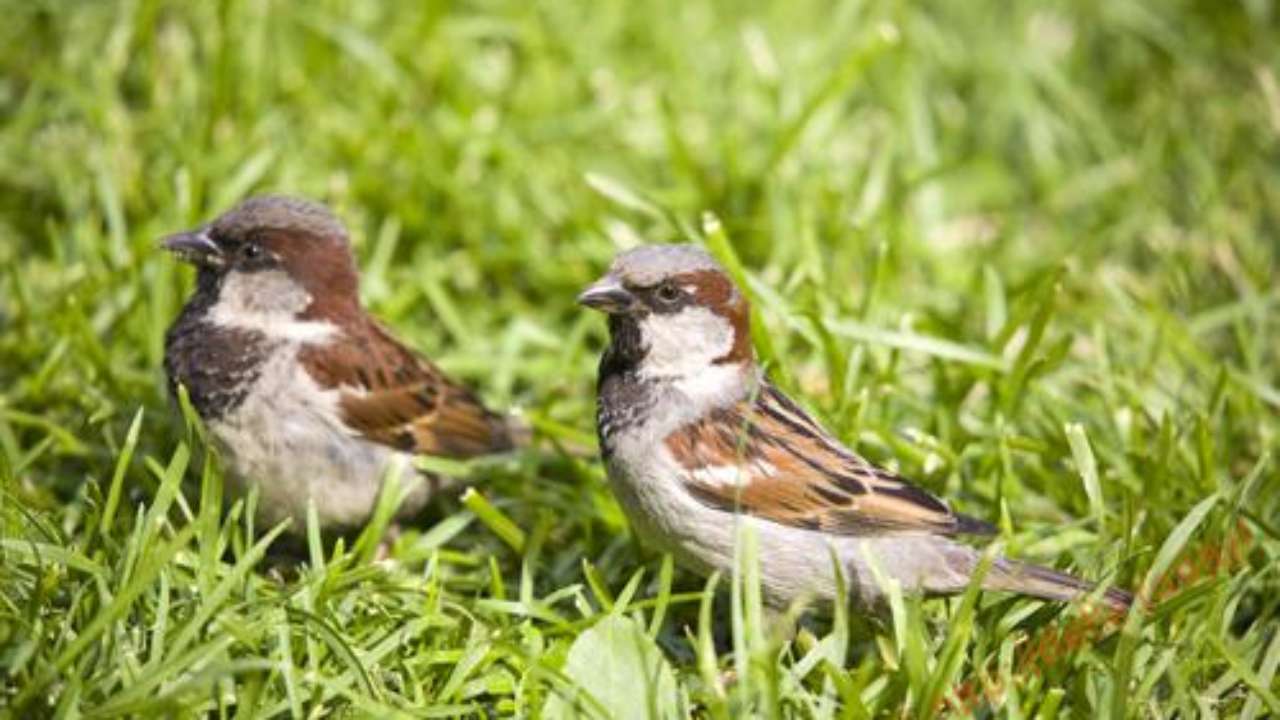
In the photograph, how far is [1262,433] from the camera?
3932 millimetres

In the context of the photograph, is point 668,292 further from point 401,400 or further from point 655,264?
point 401,400

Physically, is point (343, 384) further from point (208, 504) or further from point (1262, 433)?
point (1262, 433)

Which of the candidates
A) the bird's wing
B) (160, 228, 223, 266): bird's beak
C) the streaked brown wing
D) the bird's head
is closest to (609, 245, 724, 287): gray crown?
the bird's head

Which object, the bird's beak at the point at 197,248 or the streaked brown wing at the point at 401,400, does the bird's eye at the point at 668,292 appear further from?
the bird's beak at the point at 197,248

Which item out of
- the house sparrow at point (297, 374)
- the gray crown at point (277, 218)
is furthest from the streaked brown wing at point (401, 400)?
the gray crown at point (277, 218)

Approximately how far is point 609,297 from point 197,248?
3.45 feet

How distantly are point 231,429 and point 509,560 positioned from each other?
2.35 feet

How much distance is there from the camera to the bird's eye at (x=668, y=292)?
336cm

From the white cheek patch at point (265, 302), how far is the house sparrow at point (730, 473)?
2.64 feet

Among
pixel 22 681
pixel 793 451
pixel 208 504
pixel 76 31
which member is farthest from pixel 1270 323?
pixel 76 31

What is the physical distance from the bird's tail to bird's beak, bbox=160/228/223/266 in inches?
75.1

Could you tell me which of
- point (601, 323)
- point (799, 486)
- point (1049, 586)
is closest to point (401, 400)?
point (601, 323)

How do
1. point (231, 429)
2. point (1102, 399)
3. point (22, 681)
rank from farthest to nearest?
1. point (1102, 399)
2. point (231, 429)
3. point (22, 681)

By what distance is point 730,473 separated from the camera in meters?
3.25
